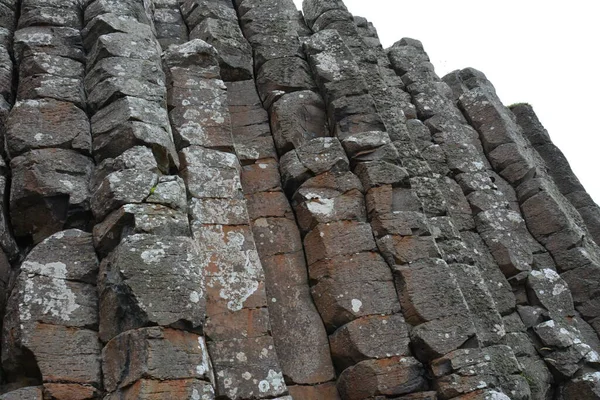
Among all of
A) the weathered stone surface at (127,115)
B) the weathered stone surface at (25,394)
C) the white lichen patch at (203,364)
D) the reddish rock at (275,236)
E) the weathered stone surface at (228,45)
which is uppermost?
the weathered stone surface at (228,45)

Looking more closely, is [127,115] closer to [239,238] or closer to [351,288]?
[239,238]

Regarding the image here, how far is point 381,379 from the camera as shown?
815cm

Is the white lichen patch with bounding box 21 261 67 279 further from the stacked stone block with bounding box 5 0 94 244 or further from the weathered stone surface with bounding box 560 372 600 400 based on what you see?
the weathered stone surface with bounding box 560 372 600 400

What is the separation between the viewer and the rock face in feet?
23.1

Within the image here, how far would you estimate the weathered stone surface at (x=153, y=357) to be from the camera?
21.2 feet

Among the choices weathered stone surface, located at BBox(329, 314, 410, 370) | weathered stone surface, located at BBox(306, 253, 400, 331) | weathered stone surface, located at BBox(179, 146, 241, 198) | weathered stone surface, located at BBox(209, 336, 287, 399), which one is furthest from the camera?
weathered stone surface, located at BBox(179, 146, 241, 198)

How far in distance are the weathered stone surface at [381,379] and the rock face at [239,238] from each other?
2 centimetres

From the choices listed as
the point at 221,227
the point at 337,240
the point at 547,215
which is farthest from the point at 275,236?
the point at 547,215

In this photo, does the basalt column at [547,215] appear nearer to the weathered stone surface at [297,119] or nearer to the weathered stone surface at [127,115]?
the weathered stone surface at [297,119]

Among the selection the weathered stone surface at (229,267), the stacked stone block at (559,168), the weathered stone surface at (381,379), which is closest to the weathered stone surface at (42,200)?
the weathered stone surface at (229,267)

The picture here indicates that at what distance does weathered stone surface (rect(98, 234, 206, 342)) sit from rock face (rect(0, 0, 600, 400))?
0.02m

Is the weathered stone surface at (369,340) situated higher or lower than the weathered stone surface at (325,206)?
lower

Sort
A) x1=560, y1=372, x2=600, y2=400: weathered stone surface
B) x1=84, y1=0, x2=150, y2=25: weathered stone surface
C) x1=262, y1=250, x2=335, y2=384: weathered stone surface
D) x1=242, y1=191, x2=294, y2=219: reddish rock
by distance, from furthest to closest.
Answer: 1. x1=560, y1=372, x2=600, y2=400: weathered stone surface
2. x1=84, y1=0, x2=150, y2=25: weathered stone surface
3. x1=242, y1=191, x2=294, y2=219: reddish rock
4. x1=262, y1=250, x2=335, y2=384: weathered stone surface

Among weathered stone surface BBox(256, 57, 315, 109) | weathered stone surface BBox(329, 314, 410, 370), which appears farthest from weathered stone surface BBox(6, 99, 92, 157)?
weathered stone surface BBox(329, 314, 410, 370)
